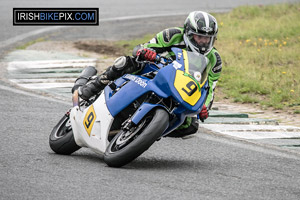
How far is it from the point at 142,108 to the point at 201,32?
121 cm

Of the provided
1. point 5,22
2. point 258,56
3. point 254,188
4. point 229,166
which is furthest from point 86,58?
point 254,188

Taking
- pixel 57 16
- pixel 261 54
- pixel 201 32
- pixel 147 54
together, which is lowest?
pixel 57 16

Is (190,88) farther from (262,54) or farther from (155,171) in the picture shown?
(262,54)

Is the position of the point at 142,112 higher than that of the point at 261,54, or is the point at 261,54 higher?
the point at 142,112

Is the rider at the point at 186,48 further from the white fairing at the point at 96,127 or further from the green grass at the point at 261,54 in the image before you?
the green grass at the point at 261,54

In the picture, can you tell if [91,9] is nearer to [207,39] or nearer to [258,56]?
[258,56]

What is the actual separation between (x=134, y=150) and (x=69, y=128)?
4.83 ft

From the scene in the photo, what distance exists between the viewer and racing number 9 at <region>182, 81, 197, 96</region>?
20.9ft

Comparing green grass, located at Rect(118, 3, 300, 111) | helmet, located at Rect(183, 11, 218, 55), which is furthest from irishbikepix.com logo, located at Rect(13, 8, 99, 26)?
helmet, located at Rect(183, 11, 218, 55)

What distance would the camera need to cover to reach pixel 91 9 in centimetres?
2350

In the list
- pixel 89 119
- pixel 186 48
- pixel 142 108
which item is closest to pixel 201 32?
pixel 186 48

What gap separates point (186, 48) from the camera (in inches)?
287

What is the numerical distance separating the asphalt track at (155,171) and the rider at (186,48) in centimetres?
59

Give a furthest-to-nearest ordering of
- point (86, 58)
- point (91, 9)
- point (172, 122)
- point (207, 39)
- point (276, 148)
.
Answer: point (91, 9) → point (86, 58) → point (276, 148) → point (207, 39) → point (172, 122)
